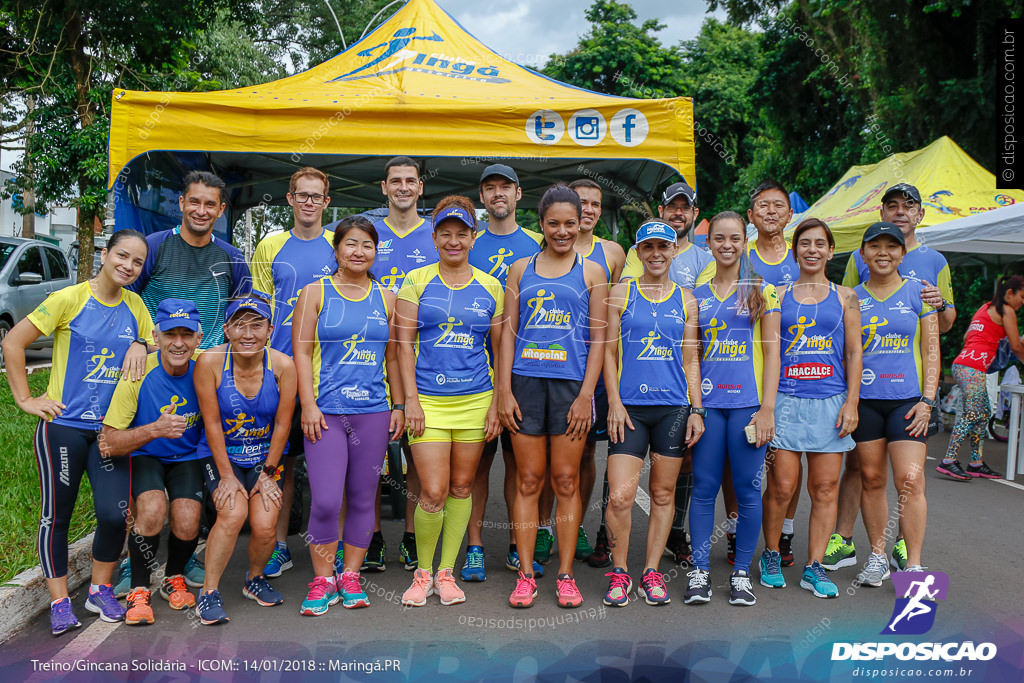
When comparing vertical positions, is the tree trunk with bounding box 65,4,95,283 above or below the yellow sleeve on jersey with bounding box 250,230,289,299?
above

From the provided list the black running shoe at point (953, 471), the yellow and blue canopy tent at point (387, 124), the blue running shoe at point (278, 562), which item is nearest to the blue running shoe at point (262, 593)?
the blue running shoe at point (278, 562)

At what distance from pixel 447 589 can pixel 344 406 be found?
1.08 meters

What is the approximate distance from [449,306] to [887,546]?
3.28 m

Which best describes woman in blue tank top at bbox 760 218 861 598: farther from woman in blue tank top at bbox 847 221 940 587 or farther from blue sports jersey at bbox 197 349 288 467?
blue sports jersey at bbox 197 349 288 467

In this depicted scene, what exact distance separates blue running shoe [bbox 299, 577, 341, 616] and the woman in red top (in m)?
6.00

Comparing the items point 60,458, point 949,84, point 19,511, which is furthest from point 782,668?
point 949,84

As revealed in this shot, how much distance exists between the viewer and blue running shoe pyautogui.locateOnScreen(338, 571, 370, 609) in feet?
12.3

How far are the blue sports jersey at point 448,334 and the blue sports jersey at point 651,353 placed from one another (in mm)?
727

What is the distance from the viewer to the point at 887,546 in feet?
15.9

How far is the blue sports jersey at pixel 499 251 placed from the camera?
4461 mm

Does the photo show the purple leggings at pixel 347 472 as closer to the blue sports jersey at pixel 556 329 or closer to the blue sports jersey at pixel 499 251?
the blue sports jersey at pixel 556 329

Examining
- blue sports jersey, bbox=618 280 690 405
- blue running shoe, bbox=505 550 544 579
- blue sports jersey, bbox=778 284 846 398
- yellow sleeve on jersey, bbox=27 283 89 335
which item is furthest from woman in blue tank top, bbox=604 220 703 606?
yellow sleeve on jersey, bbox=27 283 89 335

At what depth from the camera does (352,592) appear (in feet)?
12.3

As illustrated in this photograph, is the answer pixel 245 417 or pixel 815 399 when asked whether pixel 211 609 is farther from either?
pixel 815 399
